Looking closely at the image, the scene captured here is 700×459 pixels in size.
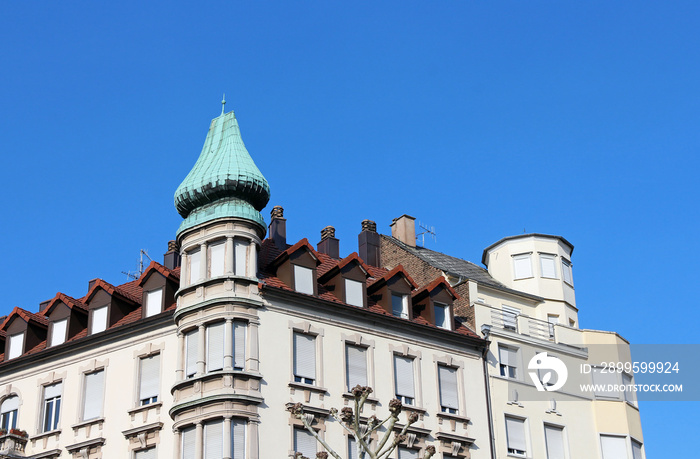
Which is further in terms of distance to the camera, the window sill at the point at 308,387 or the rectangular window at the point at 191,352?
the rectangular window at the point at 191,352

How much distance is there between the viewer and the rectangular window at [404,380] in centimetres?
5350

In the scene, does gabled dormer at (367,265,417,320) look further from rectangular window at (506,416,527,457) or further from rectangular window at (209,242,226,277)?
rectangular window at (209,242,226,277)

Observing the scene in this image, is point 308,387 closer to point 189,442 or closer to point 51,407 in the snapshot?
point 189,442

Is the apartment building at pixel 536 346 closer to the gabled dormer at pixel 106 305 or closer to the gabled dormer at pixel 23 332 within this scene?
the gabled dormer at pixel 106 305

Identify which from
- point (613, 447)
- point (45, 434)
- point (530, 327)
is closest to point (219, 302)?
point (45, 434)

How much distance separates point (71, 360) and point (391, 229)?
68.2 feet

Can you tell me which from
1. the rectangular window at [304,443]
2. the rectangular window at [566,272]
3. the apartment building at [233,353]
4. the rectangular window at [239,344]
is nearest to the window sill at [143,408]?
the apartment building at [233,353]

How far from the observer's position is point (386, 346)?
178ft

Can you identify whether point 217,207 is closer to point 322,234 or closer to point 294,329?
point 294,329

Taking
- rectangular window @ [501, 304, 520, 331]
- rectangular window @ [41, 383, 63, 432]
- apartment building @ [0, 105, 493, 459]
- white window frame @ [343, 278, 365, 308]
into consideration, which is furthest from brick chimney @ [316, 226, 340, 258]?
rectangular window @ [41, 383, 63, 432]

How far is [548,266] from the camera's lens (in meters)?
64.4

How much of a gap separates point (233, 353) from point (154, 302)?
6.51 meters

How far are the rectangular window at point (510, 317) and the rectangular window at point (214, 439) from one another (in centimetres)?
1783

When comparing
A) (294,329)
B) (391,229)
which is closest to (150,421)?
(294,329)
